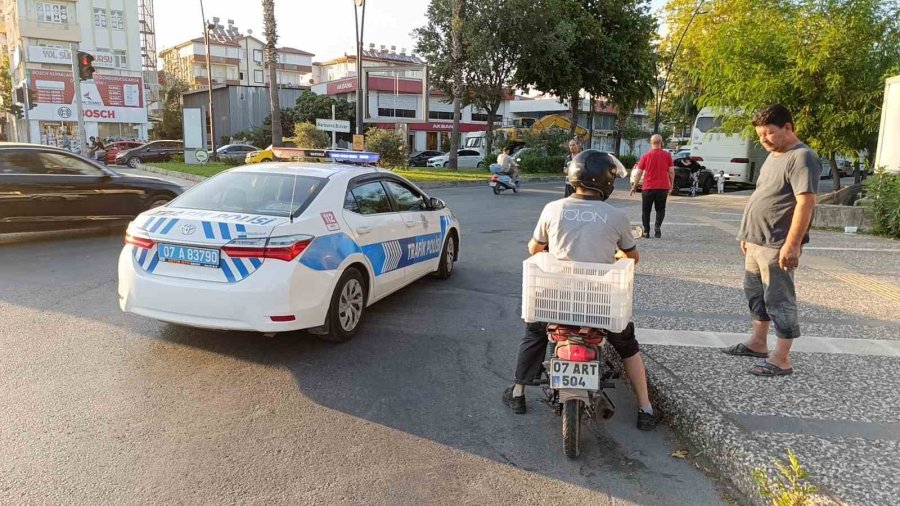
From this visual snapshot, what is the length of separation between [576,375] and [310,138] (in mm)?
25819

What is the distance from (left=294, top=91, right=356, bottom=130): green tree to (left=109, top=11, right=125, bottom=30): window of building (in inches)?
812

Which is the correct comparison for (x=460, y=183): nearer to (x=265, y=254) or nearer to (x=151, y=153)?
(x=265, y=254)

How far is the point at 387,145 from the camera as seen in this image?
2620cm

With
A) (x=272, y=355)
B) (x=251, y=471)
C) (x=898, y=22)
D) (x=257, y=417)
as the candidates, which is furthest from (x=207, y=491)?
(x=898, y=22)

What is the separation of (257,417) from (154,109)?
3050 inches

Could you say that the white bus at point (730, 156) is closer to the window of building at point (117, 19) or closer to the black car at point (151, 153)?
the black car at point (151, 153)

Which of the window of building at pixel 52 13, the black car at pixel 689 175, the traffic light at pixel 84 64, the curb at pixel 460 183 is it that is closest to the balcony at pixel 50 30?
the window of building at pixel 52 13

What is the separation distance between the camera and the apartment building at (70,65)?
47.9 meters

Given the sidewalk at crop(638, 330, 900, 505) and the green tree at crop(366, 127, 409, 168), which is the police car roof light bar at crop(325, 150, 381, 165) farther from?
the green tree at crop(366, 127, 409, 168)

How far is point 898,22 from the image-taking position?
13500 millimetres

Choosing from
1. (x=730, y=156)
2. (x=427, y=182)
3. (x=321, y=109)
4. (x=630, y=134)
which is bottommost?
(x=427, y=182)

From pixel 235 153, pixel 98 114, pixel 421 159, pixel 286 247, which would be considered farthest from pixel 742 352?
pixel 98 114

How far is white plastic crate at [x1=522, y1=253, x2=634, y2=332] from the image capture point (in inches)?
129

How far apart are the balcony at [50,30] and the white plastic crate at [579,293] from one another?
63350 mm
